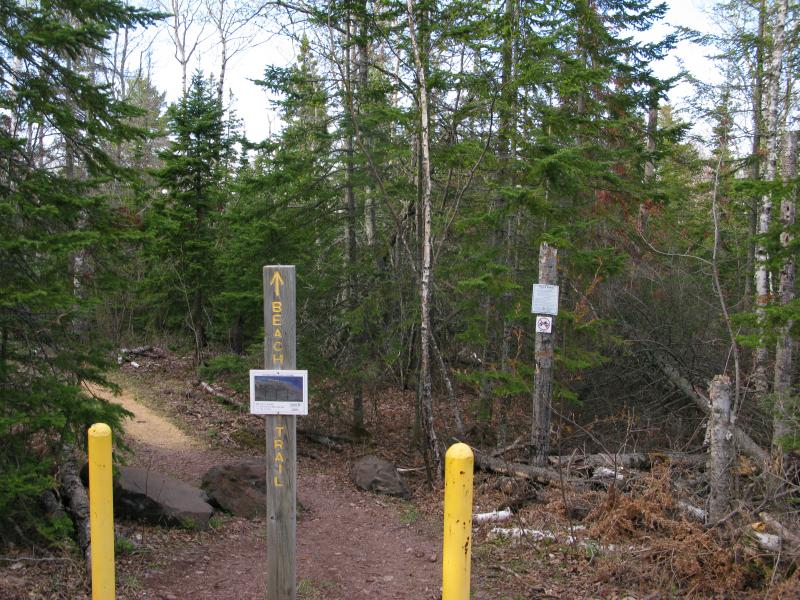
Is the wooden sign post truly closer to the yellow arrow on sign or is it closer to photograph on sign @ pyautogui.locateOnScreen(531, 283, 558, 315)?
the yellow arrow on sign

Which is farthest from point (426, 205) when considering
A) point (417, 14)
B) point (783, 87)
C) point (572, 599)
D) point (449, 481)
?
point (783, 87)

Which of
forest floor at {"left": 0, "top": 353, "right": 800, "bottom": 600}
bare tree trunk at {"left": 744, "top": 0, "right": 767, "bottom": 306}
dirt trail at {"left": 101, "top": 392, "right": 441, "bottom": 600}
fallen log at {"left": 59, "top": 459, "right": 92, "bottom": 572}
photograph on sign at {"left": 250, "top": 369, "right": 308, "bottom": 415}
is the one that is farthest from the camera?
bare tree trunk at {"left": 744, "top": 0, "right": 767, "bottom": 306}

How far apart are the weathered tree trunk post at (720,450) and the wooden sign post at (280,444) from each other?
4096 mm

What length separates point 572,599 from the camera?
5418mm

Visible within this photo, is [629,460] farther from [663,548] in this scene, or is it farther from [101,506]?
[101,506]

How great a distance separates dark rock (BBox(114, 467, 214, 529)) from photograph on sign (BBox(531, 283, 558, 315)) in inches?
195

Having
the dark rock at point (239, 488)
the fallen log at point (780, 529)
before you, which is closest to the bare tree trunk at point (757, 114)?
the fallen log at point (780, 529)

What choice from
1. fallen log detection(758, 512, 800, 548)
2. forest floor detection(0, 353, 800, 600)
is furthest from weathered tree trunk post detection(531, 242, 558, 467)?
fallen log detection(758, 512, 800, 548)

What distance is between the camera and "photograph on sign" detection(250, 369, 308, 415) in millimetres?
4250

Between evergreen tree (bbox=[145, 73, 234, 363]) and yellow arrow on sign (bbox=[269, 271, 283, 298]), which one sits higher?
evergreen tree (bbox=[145, 73, 234, 363])

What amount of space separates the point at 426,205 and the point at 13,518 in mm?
6438

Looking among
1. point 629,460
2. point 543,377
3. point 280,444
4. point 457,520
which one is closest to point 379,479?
point 543,377

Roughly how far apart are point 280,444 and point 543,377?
19.2ft

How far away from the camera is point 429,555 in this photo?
714 cm
